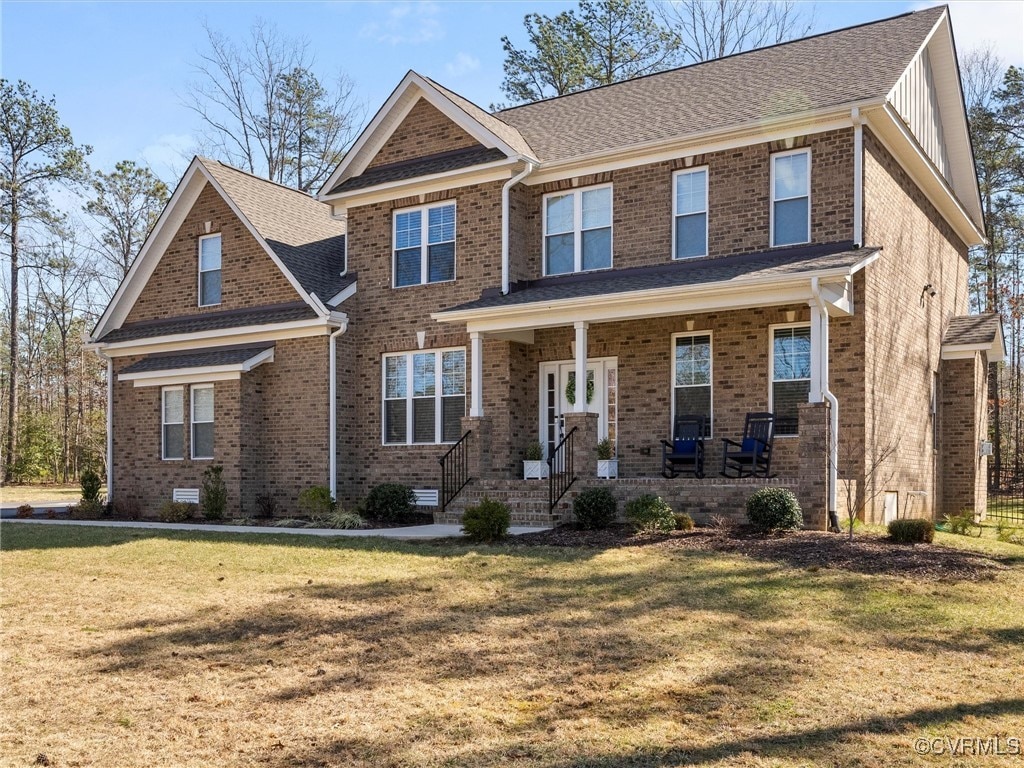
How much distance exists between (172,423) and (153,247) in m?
4.18

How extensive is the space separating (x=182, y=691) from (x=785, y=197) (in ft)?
40.6

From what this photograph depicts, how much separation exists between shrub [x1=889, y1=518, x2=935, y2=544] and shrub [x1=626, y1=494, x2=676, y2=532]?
2818 millimetres

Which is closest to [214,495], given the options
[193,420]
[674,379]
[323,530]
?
[193,420]

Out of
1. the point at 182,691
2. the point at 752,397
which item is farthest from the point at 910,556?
the point at 182,691

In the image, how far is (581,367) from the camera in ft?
50.5

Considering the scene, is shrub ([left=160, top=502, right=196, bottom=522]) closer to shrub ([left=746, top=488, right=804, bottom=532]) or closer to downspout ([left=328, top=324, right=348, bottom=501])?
downspout ([left=328, top=324, right=348, bottom=501])

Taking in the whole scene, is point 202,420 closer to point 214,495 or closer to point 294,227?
point 214,495

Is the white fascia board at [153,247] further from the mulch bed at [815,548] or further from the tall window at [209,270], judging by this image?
the mulch bed at [815,548]

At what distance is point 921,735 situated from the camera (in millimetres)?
A: 5438

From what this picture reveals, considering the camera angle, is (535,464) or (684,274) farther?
(535,464)

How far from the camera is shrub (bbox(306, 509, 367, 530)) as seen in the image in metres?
16.3

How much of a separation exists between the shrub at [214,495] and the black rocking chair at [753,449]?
31.8ft

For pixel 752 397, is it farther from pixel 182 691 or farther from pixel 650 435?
pixel 182 691

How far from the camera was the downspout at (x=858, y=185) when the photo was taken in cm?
1462
